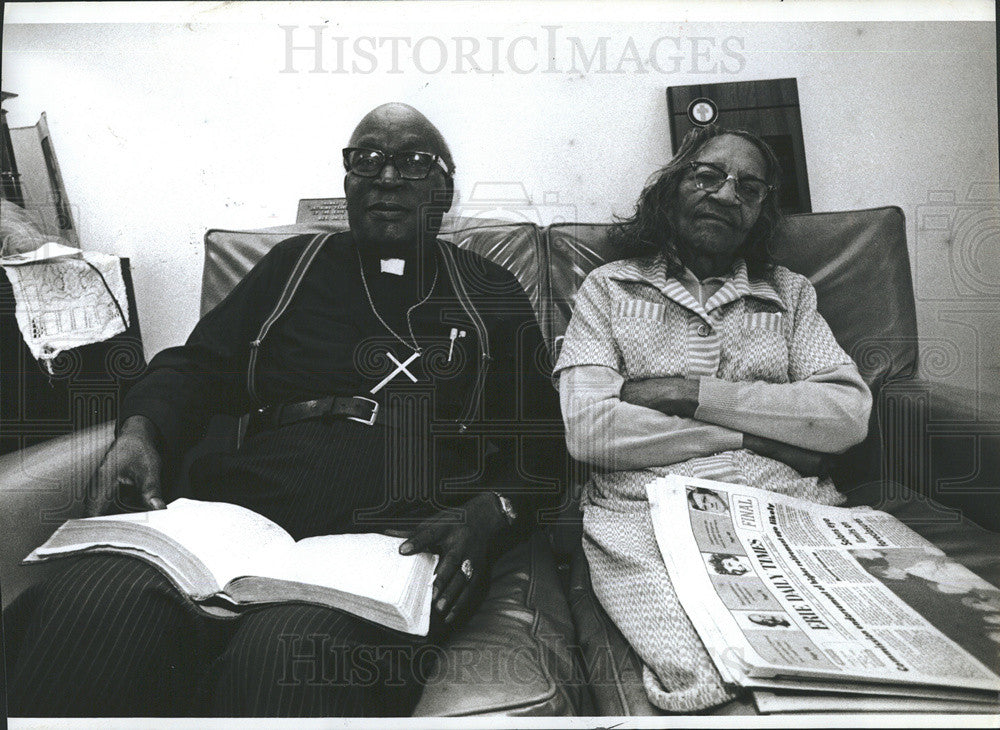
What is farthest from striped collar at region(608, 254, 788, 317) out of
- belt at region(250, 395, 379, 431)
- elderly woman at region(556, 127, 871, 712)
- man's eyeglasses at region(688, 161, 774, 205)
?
belt at region(250, 395, 379, 431)

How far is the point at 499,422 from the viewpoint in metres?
1.09

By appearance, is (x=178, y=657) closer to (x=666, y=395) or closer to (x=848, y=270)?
(x=666, y=395)

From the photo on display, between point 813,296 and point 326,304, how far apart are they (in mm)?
805

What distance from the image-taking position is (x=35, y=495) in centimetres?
99

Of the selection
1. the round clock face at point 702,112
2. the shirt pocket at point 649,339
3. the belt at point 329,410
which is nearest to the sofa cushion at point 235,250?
the belt at point 329,410

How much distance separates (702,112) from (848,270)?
0.37 meters

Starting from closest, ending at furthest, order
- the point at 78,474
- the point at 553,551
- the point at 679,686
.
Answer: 1. the point at 679,686
2. the point at 78,474
3. the point at 553,551

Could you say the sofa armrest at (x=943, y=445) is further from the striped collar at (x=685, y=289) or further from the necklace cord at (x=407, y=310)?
the necklace cord at (x=407, y=310)

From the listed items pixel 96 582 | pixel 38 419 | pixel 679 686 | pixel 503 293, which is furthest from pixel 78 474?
pixel 679 686

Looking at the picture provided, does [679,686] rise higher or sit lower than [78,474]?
lower

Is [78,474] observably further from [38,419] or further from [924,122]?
[924,122]

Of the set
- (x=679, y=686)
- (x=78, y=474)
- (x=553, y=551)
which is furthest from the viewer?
(x=553, y=551)

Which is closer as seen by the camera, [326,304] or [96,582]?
[96,582]

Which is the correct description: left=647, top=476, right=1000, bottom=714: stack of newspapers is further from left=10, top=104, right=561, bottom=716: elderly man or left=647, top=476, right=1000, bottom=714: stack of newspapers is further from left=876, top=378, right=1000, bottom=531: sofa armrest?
left=10, top=104, right=561, bottom=716: elderly man
